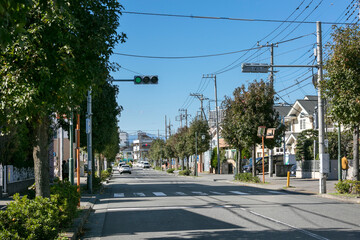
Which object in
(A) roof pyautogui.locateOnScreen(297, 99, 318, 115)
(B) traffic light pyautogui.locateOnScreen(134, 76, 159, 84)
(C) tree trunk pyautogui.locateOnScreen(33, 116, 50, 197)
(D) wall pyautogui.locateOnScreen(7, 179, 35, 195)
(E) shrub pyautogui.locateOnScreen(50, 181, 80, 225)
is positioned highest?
(A) roof pyautogui.locateOnScreen(297, 99, 318, 115)

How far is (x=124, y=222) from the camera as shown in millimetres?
12586

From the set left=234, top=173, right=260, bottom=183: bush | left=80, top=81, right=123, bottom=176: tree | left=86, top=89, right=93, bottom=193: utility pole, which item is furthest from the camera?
left=234, top=173, right=260, bottom=183: bush

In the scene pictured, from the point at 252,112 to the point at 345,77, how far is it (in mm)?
14419

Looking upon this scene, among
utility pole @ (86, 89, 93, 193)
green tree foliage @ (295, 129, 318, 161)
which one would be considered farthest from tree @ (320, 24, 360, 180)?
green tree foliage @ (295, 129, 318, 161)

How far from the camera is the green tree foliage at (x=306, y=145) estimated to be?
47000 mm

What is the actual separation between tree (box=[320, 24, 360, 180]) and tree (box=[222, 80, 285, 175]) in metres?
13.2

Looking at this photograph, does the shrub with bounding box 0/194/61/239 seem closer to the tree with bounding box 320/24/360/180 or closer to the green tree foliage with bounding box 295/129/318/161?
the tree with bounding box 320/24/360/180

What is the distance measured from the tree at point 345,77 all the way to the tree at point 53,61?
12149mm

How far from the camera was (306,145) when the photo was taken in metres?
47.7

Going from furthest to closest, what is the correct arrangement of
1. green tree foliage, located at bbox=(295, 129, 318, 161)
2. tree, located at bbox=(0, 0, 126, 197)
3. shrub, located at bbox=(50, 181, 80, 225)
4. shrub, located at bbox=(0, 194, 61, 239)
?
green tree foliage, located at bbox=(295, 129, 318, 161) < shrub, located at bbox=(50, 181, 80, 225) < tree, located at bbox=(0, 0, 126, 197) < shrub, located at bbox=(0, 194, 61, 239)

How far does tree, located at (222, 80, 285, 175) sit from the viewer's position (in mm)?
32688

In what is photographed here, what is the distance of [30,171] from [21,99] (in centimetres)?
2095

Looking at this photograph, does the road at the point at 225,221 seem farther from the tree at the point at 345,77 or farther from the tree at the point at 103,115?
the tree at the point at 103,115

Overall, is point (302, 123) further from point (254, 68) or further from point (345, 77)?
point (345, 77)
